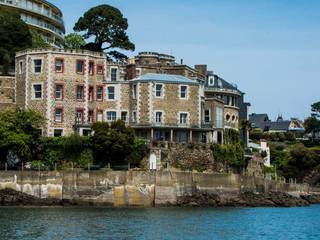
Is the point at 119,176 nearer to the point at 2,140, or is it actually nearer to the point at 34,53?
the point at 2,140

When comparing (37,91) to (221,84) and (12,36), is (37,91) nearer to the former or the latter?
(12,36)

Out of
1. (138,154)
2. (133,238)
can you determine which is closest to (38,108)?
(138,154)

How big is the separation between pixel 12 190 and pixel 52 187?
3.82 m

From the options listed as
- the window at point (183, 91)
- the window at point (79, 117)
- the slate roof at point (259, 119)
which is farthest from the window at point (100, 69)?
the slate roof at point (259, 119)

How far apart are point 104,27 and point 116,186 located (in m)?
36.0

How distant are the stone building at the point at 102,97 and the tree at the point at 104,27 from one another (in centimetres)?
1461

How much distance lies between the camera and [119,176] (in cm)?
7738

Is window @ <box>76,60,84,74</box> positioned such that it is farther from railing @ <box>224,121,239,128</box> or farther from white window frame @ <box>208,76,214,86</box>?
white window frame @ <box>208,76,214,86</box>

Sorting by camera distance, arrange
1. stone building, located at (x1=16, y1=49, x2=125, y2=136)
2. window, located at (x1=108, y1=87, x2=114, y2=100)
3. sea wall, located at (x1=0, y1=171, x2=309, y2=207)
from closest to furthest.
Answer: sea wall, located at (x1=0, y1=171, x2=309, y2=207), stone building, located at (x1=16, y1=49, x2=125, y2=136), window, located at (x1=108, y1=87, x2=114, y2=100)

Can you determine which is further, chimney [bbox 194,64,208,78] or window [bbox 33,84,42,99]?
chimney [bbox 194,64,208,78]

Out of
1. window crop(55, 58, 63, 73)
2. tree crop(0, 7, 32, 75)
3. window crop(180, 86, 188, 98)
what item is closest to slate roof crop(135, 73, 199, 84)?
window crop(180, 86, 188, 98)

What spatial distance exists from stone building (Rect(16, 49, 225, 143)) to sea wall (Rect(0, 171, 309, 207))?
32.5 feet

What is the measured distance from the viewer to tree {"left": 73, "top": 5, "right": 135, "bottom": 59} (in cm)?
10688

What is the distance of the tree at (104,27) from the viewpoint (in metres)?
107
